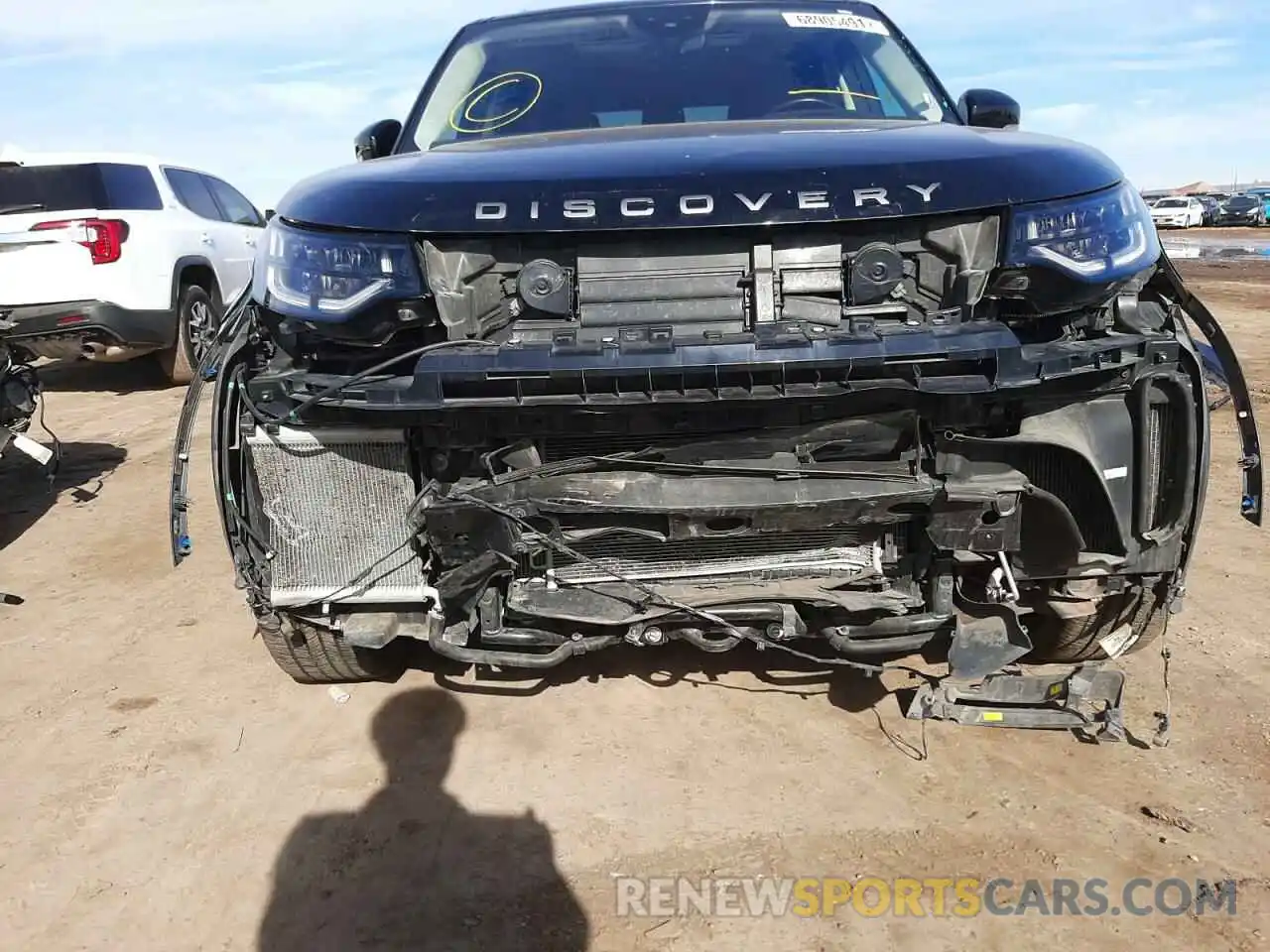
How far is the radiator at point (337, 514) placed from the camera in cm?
236

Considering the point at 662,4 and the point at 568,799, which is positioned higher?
the point at 662,4

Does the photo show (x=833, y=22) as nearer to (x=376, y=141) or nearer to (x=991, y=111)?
(x=991, y=111)

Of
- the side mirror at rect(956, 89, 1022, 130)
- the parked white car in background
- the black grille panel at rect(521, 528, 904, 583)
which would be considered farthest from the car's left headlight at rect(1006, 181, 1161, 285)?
the parked white car in background

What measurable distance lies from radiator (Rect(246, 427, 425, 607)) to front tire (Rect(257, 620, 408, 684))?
0.78ft

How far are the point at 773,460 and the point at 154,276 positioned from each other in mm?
7005

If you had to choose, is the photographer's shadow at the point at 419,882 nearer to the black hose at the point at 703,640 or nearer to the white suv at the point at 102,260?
the black hose at the point at 703,640

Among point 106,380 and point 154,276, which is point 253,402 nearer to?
point 154,276

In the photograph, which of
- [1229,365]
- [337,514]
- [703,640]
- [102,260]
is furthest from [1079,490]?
[102,260]

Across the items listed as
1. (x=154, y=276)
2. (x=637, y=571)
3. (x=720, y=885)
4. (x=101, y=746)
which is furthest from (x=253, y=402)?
(x=154, y=276)

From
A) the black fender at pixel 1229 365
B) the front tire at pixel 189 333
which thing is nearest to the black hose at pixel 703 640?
the black fender at pixel 1229 365

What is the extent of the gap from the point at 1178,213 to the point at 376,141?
37135 millimetres

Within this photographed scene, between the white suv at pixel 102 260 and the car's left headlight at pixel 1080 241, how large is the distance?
6.13 m

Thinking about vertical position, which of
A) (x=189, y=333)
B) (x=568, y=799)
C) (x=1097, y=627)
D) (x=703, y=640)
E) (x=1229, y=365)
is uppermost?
(x=1229, y=365)

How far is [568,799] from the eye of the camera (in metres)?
2.57
